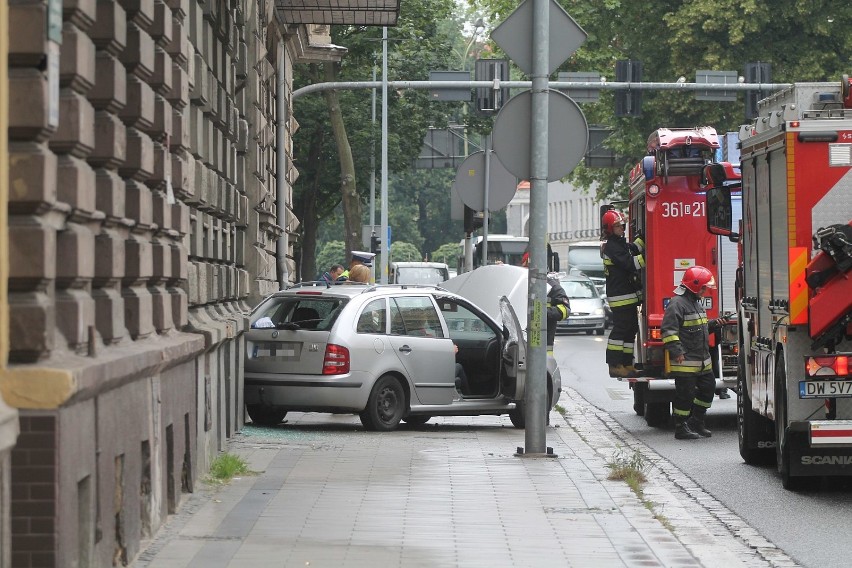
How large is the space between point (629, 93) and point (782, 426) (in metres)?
24.4

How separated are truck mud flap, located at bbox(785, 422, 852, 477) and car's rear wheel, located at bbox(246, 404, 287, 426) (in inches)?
240

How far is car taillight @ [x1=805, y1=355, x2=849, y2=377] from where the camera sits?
11.9 meters

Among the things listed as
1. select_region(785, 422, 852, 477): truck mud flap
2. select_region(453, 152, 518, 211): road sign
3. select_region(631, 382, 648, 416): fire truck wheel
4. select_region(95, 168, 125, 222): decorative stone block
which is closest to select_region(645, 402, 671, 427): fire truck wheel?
select_region(631, 382, 648, 416): fire truck wheel

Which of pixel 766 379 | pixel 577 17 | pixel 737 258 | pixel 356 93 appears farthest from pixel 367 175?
pixel 766 379

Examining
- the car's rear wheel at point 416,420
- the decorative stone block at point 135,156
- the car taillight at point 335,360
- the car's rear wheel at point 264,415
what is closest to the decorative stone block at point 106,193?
the decorative stone block at point 135,156

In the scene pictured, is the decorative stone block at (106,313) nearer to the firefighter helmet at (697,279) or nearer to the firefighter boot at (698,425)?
the firefighter helmet at (697,279)

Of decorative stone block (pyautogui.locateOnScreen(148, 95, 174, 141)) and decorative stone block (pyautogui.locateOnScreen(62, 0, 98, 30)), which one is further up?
decorative stone block (pyautogui.locateOnScreen(62, 0, 98, 30))

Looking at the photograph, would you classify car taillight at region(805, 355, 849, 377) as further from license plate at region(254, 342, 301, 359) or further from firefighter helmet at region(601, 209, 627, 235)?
firefighter helmet at region(601, 209, 627, 235)

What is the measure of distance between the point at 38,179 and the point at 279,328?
10228mm

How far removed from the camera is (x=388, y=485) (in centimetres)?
1191

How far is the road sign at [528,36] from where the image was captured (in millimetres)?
14164

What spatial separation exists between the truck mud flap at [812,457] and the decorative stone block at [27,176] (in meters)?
6.99

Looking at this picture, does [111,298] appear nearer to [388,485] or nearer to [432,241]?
[388,485]

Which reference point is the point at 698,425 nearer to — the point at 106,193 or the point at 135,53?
the point at 135,53
